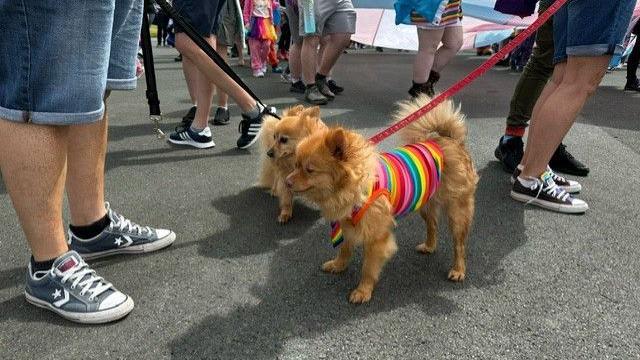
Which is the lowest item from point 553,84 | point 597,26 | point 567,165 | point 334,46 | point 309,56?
point 567,165

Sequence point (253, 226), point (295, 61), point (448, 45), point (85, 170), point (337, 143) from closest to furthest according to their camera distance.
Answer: point (337, 143)
point (85, 170)
point (253, 226)
point (448, 45)
point (295, 61)

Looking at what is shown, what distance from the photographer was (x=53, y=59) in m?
1.42

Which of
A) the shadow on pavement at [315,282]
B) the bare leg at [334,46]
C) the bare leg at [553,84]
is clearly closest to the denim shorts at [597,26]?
the bare leg at [553,84]

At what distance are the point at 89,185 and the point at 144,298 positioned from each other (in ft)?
1.80

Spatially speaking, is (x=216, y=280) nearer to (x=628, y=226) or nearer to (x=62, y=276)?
(x=62, y=276)

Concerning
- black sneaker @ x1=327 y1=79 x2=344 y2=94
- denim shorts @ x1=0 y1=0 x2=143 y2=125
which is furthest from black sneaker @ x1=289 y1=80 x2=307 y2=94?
denim shorts @ x1=0 y1=0 x2=143 y2=125

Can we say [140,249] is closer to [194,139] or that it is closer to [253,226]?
[253,226]

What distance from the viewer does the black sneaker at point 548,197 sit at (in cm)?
276

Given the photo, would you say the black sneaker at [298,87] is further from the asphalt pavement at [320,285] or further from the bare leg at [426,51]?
the asphalt pavement at [320,285]

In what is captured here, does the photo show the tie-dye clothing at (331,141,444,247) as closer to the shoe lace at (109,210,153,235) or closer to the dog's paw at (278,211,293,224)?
the dog's paw at (278,211,293,224)

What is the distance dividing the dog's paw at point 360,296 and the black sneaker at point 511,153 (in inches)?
80.5

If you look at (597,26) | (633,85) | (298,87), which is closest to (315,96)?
(298,87)

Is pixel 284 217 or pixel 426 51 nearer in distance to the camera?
pixel 284 217

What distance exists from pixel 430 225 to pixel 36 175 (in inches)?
68.3
